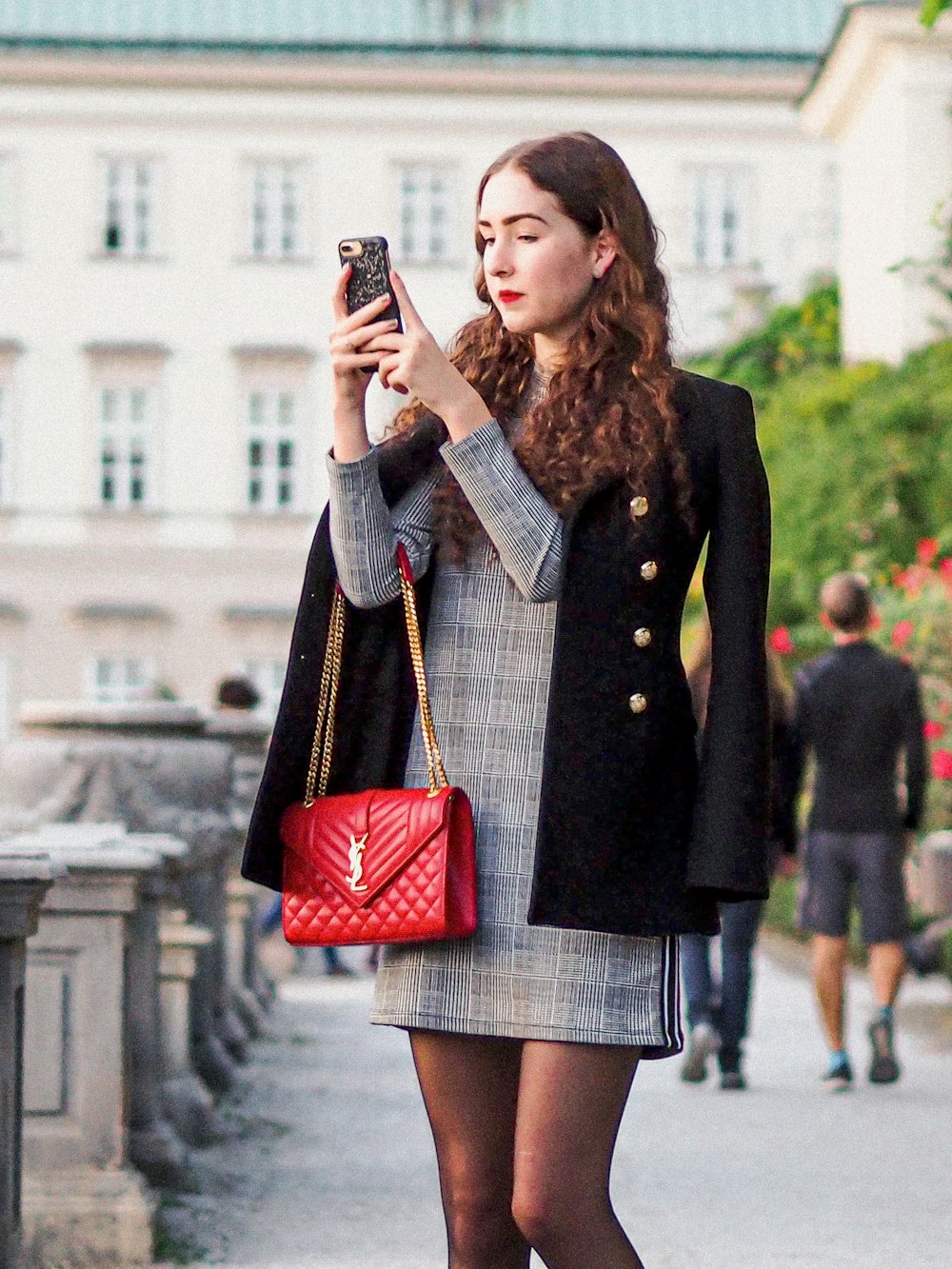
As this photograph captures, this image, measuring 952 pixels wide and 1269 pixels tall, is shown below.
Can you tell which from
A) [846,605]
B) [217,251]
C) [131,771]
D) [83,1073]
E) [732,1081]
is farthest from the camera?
[217,251]

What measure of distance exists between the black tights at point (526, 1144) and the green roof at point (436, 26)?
3689 cm

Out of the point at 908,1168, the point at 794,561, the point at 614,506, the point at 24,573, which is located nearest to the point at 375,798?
the point at 614,506

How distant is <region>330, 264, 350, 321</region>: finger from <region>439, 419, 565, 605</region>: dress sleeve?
0.71ft

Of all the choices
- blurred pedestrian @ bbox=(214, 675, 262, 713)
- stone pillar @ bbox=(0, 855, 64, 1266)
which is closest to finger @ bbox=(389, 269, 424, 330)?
stone pillar @ bbox=(0, 855, 64, 1266)

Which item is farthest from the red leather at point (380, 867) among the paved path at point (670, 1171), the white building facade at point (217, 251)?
the white building facade at point (217, 251)

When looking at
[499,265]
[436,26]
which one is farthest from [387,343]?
[436,26]

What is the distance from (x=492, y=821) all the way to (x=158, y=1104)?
13.5 ft

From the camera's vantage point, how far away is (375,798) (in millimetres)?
3439

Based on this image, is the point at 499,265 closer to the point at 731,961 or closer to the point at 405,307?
the point at 405,307

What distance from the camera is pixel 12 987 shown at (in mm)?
4906

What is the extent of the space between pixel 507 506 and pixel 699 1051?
6634 mm

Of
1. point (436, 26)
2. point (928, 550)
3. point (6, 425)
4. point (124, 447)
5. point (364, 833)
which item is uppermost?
point (436, 26)

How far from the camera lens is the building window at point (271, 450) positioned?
129 feet

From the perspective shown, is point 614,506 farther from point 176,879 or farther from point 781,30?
point 781,30
